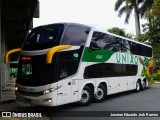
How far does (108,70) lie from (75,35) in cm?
335

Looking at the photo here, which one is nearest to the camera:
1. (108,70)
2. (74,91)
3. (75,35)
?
(74,91)

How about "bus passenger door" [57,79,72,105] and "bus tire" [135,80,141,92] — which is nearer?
"bus passenger door" [57,79,72,105]

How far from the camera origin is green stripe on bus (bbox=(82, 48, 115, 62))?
1301 centimetres

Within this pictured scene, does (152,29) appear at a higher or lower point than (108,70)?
higher

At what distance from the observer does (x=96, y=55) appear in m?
13.8

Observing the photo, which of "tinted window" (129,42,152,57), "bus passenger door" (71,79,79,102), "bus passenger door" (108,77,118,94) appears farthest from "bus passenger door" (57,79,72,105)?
"tinted window" (129,42,152,57)

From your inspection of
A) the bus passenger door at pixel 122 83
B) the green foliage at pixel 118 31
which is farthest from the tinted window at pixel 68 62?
the green foliage at pixel 118 31

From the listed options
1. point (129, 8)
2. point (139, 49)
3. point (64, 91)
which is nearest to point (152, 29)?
point (129, 8)

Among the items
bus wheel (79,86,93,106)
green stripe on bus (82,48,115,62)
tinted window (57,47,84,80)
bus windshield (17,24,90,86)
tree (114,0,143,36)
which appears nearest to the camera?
bus windshield (17,24,90,86)

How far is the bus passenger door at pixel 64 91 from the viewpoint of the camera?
36.5 ft

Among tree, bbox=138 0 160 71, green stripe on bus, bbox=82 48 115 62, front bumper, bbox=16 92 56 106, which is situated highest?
tree, bbox=138 0 160 71

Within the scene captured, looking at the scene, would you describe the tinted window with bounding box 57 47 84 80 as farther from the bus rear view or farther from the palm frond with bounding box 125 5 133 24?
the palm frond with bounding box 125 5 133 24

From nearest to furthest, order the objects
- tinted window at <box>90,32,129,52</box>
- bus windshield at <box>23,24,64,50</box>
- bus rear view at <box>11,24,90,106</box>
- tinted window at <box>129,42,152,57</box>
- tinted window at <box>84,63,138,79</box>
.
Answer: bus rear view at <box>11,24,90,106</box>, bus windshield at <box>23,24,64,50</box>, tinted window at <box>84,63,138,79</box>, tinted window at <box>90,32,129,52</box>, tinted window at <box>129,42,152,57</box>

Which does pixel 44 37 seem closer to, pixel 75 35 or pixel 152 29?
pixel 75 35
